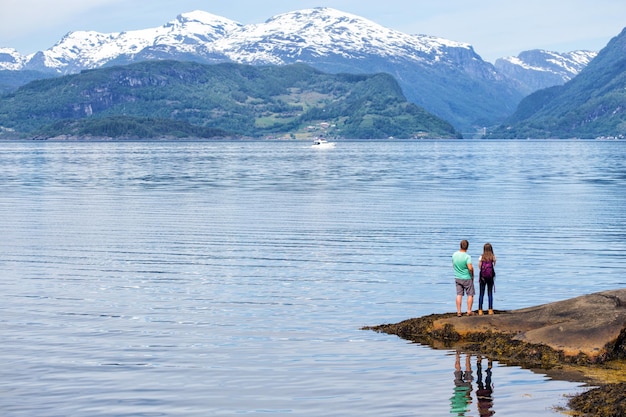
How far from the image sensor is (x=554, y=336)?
33219mm

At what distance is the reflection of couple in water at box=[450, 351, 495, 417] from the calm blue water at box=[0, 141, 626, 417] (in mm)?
121

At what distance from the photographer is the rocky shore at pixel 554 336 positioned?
31.5 metres

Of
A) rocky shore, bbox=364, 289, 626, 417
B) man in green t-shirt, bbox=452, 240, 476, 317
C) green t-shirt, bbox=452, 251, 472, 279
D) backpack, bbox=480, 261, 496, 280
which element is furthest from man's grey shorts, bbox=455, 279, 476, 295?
rocky shore, bbox=364, 289, 626, 417

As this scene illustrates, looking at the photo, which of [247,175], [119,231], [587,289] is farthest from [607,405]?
[247,175]

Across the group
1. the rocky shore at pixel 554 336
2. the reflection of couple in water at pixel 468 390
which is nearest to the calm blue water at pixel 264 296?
the reflection of couple in water at pixel 468 390

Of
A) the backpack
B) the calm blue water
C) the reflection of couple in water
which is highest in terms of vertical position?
the backpack

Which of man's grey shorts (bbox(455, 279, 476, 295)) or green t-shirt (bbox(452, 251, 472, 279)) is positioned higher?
green t-shirt (bbox(452, 251, 472, 279))

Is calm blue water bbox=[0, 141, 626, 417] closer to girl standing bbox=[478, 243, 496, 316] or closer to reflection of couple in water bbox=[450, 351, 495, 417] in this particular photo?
reflection of couple in water bbox=[450, 351, 495, 417]

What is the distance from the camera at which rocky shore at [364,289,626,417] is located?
31.5 meters

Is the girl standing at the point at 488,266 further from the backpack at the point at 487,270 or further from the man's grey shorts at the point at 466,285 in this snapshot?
the man's grey shorts at the point at 466,285

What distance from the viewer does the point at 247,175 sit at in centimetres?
18225

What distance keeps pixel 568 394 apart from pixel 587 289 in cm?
2112

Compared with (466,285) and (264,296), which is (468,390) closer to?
(466,285)

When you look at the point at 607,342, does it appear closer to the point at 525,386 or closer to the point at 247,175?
the point at 525,386
